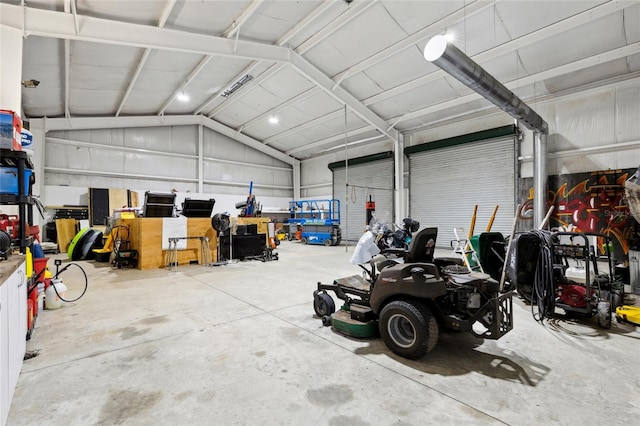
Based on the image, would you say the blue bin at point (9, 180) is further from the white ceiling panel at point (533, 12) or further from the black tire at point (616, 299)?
the white ceiling panel at point (533, 12)

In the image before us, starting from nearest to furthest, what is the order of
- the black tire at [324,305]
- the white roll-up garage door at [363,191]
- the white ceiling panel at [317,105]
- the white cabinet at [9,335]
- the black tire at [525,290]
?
the white cabinet at [9,335], the black tire at [324,305], the black tire at [525,290], the white ceiling panel at [317,105], the white roll-up garage door at [363,191]

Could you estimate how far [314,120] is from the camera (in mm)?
11289

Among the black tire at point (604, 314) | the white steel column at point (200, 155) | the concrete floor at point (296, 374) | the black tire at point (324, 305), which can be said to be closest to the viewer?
the concrete floor at point (296, 374)

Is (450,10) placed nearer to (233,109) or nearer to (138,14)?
(138,14)

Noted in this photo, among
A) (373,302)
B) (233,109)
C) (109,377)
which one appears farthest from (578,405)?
(233,109)

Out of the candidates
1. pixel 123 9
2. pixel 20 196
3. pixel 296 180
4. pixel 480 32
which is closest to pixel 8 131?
pixel 20 196

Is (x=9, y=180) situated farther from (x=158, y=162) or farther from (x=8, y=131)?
(x=158, y=162)

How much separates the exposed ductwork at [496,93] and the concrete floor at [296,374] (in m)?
3.37

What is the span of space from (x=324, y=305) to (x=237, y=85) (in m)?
8.81

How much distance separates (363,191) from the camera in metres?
12.4

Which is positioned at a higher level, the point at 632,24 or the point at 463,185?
the point at 632,24

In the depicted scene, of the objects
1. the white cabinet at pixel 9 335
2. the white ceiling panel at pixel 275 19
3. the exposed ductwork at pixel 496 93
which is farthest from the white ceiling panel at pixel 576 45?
the white cabinet at pixel 9 335

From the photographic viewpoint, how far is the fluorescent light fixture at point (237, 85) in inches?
356

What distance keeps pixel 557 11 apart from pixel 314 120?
746 centimetres
